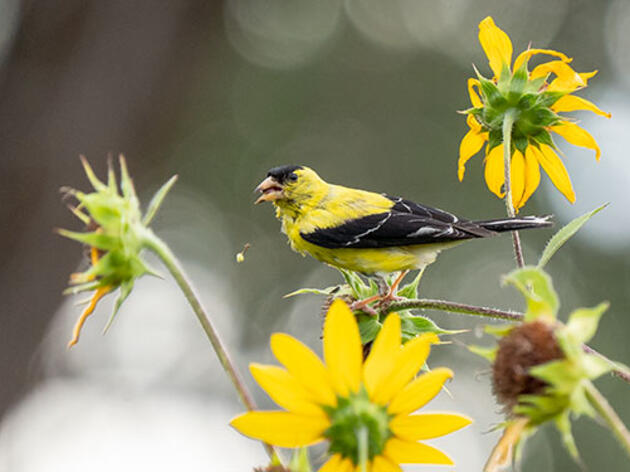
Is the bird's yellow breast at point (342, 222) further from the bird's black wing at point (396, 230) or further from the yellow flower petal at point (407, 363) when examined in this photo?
the yellow flower petal at point (407, 363)

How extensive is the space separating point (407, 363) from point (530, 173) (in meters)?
0.99

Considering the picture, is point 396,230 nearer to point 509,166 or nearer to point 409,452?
point 509,166

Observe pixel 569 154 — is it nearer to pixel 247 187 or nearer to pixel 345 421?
pixel 247 187

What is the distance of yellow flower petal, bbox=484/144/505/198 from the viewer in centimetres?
214

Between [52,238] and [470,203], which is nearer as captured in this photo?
[52,238]

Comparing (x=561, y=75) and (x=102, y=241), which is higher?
(x=561, y=75)

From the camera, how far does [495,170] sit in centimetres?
216

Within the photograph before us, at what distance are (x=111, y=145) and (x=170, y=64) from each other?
2.21ft

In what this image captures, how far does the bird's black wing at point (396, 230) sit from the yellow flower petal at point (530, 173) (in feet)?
1.05

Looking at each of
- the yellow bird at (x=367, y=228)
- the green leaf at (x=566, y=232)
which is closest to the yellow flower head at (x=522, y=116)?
the yellow bird at (x=367, y=228)

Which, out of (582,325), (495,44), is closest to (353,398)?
(582,325)

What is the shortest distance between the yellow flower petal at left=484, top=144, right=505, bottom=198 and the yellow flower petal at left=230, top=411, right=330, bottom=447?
3.24 ft

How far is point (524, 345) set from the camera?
1246mm

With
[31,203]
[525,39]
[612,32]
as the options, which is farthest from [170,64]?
[612,32]
